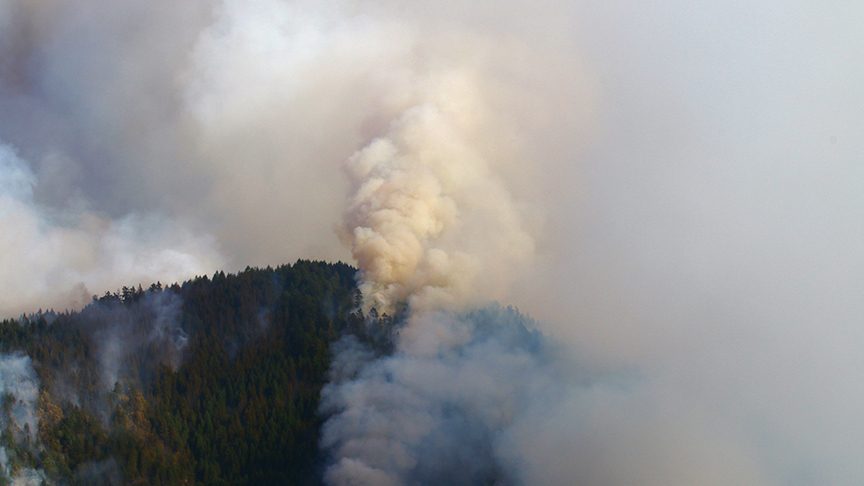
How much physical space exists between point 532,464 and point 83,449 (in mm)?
86507

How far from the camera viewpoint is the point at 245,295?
7751 inches

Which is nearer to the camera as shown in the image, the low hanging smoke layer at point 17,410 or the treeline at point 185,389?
the low hanging smoke layer at point 17,410

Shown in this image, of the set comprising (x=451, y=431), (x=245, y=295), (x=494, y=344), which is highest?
(x=245, y=295)

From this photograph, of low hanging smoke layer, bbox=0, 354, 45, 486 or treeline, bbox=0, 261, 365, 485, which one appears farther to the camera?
treeline, bbox=0, 261, 365, 485

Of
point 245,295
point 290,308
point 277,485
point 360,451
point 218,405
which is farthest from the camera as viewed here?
point 245,295

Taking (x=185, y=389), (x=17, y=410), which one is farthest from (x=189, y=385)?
(x=17, y=410)

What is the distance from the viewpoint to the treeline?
463ft

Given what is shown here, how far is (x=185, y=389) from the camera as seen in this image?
16325 centimetres

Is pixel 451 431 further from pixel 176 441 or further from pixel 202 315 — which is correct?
pixel 202 315

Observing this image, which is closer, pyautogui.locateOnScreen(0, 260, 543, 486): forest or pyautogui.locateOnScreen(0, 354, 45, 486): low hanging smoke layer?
pyautogui.locateOnScreen(0, 354, 45, 486): low hanging smoke layer

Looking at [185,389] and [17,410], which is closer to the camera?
[17,410]

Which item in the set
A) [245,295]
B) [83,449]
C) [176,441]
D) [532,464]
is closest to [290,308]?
[245,295]

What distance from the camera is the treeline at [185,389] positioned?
463ft

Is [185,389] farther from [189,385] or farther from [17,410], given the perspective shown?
[17,410]
